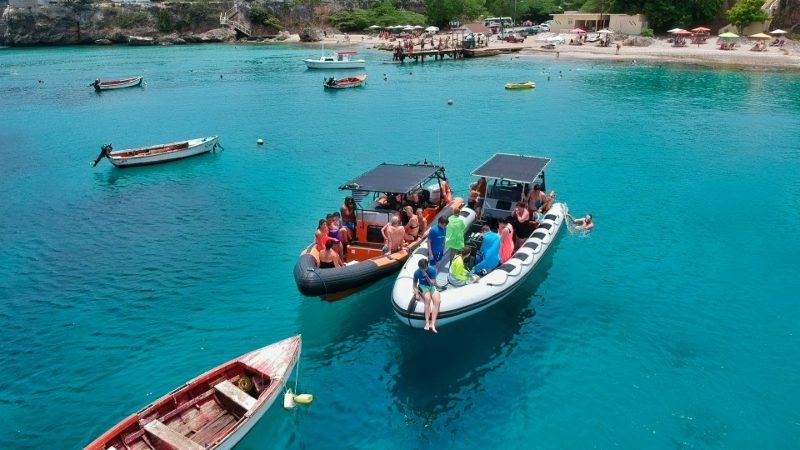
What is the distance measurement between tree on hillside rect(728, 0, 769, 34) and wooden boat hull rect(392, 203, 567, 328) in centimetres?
7551

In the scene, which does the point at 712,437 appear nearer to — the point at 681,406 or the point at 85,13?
the point at 681,406

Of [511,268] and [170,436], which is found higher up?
[511,268]

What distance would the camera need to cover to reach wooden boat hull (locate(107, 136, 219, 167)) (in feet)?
107

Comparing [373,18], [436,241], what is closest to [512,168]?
[436,241]

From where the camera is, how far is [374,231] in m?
18.5

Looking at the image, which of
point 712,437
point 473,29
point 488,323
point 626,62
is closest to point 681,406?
point 712,437

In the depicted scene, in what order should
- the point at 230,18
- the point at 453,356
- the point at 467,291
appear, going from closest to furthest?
the point at 467,291 → the point at 453,356 → the point at 230,18

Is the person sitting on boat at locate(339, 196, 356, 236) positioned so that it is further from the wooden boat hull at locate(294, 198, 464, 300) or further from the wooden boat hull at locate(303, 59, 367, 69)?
the wooden boat hull at locate(303, 59, 367, 69)

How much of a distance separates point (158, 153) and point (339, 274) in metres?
22.2

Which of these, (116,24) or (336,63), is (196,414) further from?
(116,24)

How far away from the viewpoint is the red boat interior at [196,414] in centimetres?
1097

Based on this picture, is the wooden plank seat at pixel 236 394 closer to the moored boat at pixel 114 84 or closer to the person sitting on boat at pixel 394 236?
the person sitting on boat at pixel 394 236

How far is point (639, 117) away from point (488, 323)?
32.1 m

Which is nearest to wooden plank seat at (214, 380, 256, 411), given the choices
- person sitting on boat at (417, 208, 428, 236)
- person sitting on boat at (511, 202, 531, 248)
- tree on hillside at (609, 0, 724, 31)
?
person sitting on boat at (417, 208, 428, 236)
